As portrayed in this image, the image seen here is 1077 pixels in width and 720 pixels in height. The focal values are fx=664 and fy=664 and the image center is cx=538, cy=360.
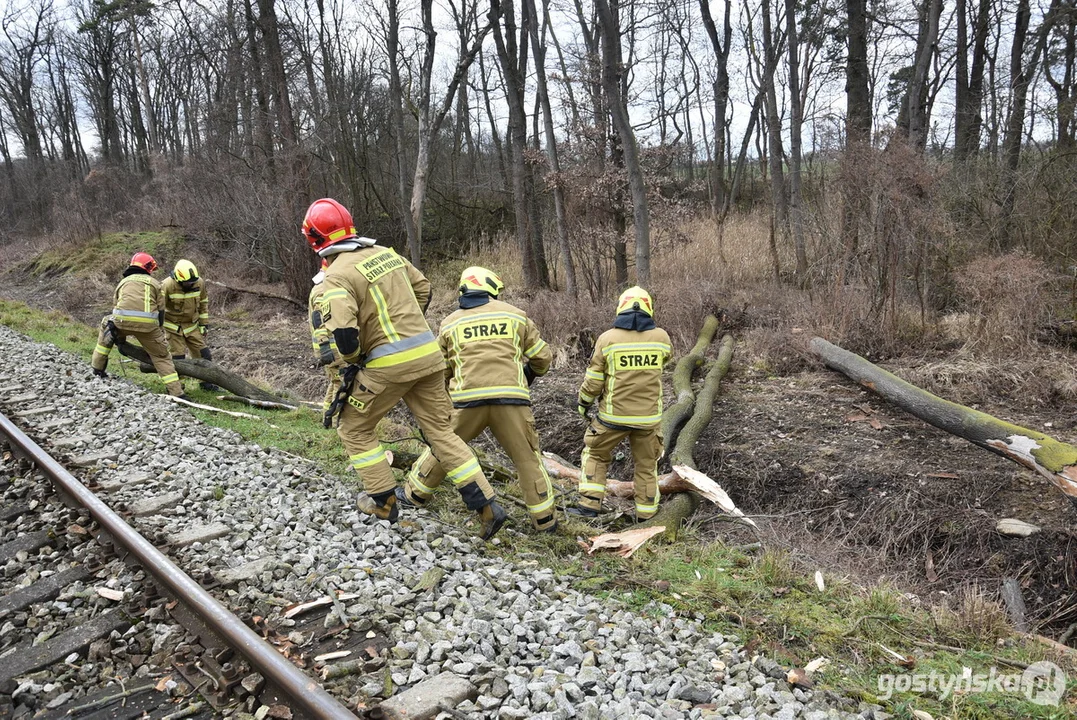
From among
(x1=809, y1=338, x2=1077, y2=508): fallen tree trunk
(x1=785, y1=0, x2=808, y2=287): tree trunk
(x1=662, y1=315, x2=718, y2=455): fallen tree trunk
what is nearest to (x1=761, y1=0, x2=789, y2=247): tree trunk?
(x1=785, y1=0, x2=808, y2=287): tree trunk

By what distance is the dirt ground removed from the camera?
188 inches

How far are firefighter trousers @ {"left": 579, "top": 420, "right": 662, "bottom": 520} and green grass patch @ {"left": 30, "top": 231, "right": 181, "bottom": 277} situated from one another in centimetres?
1941

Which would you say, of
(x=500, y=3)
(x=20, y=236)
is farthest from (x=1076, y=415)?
(x=20, y=236)

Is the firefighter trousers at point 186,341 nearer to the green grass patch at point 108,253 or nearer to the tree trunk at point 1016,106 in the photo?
the tree trunk at point 1016,106

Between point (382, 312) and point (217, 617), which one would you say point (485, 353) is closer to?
point (382, 312)

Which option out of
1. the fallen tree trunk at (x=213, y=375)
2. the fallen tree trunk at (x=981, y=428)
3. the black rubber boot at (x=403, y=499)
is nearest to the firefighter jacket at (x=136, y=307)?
the fallen tree trunk at (x=213, y=375)

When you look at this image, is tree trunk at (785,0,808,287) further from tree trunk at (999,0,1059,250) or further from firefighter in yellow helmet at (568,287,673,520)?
firefighter in yellow helmet at (568,287,673,520)

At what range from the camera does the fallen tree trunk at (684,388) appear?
277 inches

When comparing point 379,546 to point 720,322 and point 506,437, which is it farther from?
point 720,322

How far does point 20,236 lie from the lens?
109 feet

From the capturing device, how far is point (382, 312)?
4.30 meters

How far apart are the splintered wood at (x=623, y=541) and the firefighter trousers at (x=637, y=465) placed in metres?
0.69

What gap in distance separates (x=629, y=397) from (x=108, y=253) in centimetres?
2254

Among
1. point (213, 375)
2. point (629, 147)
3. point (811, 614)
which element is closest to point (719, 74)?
point (629, 147)
